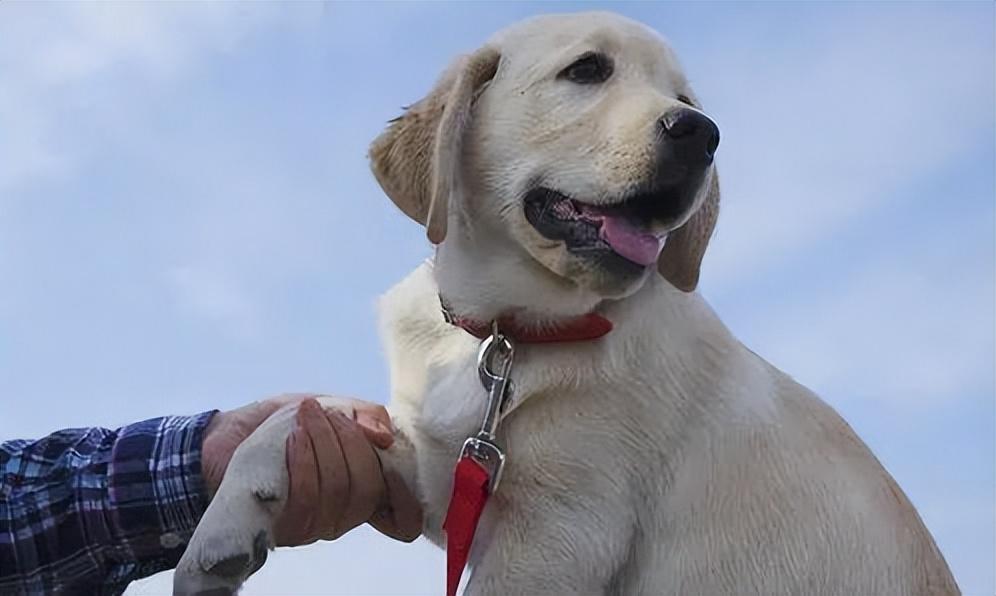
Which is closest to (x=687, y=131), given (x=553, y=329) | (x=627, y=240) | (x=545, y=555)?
(x=627, y=240)

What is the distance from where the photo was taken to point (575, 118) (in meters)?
3.13

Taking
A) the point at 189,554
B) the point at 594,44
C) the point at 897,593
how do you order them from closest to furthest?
the point at 189,554 < the point at 897,593 < the point at 594,44

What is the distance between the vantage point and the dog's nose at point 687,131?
9.71 feet

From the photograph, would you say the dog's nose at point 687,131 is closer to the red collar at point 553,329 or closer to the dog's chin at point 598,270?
the dog's chin at point 598,270

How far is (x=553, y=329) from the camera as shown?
10.2 feet

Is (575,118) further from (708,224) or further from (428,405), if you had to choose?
(428,405)

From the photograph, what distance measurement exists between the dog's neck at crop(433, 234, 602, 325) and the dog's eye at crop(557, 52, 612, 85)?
45cm

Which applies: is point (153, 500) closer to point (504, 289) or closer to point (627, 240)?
point (504, 289)

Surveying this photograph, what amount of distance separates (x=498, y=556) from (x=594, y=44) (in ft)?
4.17

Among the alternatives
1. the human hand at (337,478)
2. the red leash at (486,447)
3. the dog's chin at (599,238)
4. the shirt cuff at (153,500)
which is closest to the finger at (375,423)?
the human hand at (337,478)

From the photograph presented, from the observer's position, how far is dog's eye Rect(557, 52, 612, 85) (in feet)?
10.6

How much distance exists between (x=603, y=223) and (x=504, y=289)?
1.09 ft

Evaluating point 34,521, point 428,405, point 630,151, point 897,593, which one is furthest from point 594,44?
point 34,521

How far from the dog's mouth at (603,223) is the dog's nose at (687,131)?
0.43 ft
